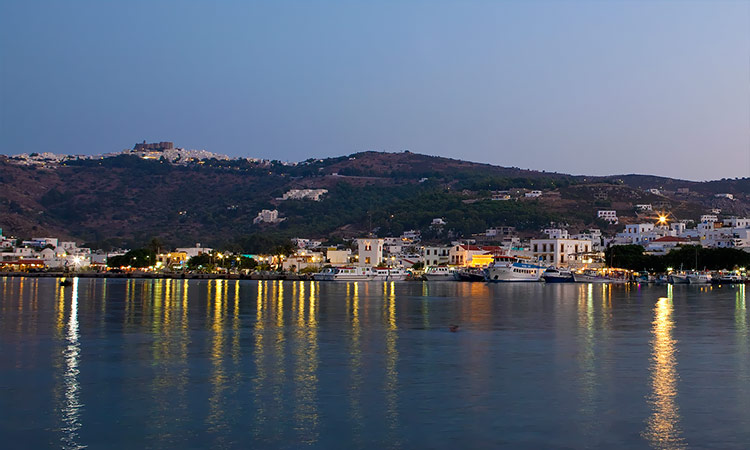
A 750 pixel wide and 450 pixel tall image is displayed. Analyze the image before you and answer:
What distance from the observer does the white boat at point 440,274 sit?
286ft

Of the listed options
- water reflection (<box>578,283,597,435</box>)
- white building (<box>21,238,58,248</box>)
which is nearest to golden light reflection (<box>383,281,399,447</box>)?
water reflection (<box>578,283,597,435</box>)

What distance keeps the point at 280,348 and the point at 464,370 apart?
5.63 m

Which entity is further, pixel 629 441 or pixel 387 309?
pixel 387 309

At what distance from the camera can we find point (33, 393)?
1527 centimetres

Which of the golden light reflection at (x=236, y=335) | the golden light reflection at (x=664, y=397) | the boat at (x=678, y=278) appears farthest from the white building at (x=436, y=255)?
the golden light reflection at (x=664, y=397)

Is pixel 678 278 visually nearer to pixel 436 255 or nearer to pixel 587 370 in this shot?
pixel 436 255

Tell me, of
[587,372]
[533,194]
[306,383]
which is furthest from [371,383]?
[533,194]

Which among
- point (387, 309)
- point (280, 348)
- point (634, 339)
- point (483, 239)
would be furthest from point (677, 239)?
point (280, 348)

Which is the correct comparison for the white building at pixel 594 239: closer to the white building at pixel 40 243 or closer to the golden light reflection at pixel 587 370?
the golden light reflection at pixel 587 370

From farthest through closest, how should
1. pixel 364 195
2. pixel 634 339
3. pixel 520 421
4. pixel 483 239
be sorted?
pixel 364 195 → pixel 483 239 → pixel 634 339 → pixel 520 421

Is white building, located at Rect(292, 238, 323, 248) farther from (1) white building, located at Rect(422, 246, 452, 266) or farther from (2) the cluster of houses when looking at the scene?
(1) white building, located at Rect(422, 246, 452, 266)

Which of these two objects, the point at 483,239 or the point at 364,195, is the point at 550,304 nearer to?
the point at 483,239

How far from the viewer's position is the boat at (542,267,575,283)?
259 ft

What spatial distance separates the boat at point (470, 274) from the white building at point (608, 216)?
51.2m
